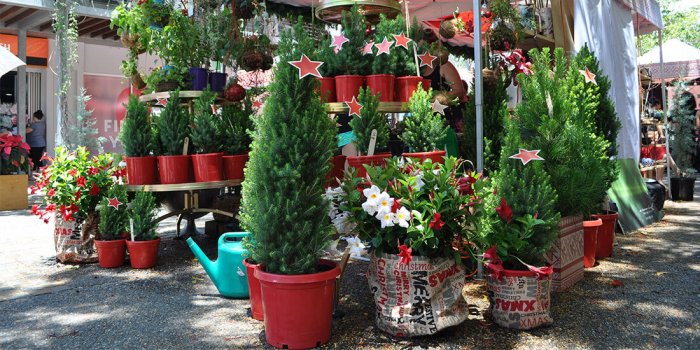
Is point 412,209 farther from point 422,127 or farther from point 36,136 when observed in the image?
point 36,136

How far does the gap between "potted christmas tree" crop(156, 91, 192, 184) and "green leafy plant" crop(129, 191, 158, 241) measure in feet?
0.64

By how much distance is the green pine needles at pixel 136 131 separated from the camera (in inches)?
187

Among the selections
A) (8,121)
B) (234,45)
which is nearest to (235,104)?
(234,45)

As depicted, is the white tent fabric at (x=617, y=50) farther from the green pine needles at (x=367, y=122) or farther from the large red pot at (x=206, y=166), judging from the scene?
the large red pot at (x=206, y=166)

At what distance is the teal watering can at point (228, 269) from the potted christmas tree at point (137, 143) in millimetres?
1293

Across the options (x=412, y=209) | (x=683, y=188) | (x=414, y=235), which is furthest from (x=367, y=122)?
(x=683, y=188)

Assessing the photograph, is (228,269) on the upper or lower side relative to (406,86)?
lower

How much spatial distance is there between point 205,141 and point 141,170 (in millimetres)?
566

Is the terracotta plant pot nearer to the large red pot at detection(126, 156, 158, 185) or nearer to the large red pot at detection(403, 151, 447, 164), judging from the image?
the large red pot at detection(126, 156, 158, 185)

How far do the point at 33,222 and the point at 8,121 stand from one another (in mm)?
2935

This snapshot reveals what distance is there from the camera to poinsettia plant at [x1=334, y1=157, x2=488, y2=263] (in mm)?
2961

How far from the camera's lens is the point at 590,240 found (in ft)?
15.5

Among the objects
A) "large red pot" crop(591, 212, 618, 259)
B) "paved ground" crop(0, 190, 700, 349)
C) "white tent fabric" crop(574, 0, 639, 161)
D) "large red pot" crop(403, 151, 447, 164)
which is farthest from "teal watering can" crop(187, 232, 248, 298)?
"white tent fabric" crop(574, 0, 639, 161)

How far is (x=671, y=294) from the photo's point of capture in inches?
158
